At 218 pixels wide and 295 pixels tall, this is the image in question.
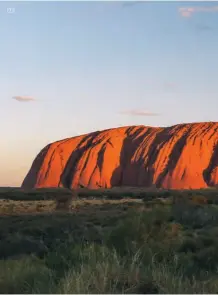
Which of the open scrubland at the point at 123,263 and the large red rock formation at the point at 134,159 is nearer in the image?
the open scrubland at the point at 123,263

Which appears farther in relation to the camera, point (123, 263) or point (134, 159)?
point (134, 159)

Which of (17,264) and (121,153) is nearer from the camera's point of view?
(17,264)

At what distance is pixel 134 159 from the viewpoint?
333ft

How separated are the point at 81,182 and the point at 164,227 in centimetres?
8848

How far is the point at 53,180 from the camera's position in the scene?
351ft

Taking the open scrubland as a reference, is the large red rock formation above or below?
above

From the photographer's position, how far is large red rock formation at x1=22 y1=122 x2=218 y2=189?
9519 centimetres

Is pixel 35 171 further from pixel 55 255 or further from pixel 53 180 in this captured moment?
pixel 55 255

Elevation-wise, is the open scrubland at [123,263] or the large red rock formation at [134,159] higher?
the large red rock formation at [134,159]

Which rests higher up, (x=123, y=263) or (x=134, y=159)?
(x=134, y=159)

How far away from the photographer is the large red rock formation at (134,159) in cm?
9519

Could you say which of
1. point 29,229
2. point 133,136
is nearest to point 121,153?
point 133,136

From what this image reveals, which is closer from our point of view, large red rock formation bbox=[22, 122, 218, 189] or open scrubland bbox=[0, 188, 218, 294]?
open scrubland bbox=[0, 188, 218, 294]

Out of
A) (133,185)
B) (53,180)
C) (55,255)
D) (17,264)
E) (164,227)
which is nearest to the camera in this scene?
(17,264)
